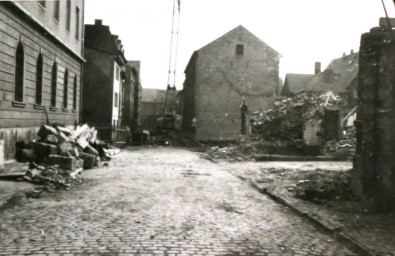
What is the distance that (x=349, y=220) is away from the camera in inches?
272

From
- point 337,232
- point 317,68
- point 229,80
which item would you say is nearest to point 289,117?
point 229,80

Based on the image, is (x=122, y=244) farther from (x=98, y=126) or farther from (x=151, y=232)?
(x=98, y=126)

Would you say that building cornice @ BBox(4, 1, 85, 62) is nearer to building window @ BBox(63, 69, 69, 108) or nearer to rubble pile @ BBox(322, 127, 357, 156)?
building window @ BBox(63, 69, 69, 108)

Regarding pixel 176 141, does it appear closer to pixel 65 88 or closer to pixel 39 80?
pixel 65 88

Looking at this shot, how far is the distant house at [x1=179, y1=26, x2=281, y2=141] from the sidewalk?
2719 centimetres

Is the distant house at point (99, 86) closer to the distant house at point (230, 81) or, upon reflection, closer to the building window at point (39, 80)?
the distant house at point (230, 81)

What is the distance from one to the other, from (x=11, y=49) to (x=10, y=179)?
5.18m

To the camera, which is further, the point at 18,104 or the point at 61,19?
the point at 61,19

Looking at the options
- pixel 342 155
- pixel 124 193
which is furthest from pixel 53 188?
pixel 342 155

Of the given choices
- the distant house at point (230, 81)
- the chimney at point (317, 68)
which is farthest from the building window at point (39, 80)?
the chimney at point (317, 68)

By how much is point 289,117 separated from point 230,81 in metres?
13.6

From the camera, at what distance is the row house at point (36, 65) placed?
12951mm

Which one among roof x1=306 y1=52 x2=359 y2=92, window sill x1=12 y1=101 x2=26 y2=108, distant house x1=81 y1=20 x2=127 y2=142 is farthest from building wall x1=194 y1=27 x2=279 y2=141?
window sill x1=12 y1=101 x2=26 y2=108

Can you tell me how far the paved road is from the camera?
5.08m
